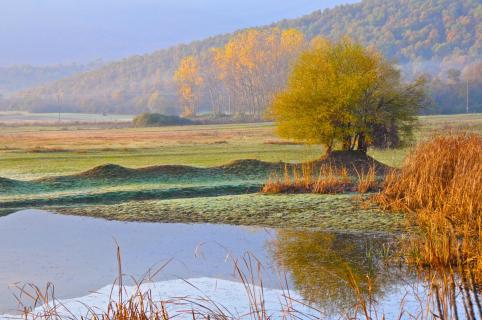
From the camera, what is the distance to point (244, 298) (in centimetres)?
958

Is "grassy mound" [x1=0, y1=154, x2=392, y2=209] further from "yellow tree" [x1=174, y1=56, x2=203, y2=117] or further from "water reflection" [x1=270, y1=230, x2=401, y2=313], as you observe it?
"yellow tree" [x1=174, y1=56, x2=203, y2=117]

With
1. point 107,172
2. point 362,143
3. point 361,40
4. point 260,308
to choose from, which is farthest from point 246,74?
point 260,308

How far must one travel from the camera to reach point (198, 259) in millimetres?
12398

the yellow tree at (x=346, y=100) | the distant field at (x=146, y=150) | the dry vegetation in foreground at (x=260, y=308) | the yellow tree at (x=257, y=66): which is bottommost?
the distant field at (x=146, y=150)

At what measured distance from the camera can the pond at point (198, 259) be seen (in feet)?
32.6

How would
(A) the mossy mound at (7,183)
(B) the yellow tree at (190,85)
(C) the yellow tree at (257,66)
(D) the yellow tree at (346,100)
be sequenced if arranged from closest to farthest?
(A) the mossy mound at (7,183) → (D) the yellow tree at (346,100) → (C) the yellow tree at (257,66) → (B) the yellow tree at (190,85)

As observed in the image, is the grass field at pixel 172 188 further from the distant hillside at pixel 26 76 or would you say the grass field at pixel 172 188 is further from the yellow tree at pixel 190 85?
the distant hillside at pixel 26 76

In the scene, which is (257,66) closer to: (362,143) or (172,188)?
(362,143)

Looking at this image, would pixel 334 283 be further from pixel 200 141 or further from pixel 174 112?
pixel 174 112

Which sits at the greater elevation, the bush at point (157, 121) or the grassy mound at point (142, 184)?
the bush at point (157, 121)

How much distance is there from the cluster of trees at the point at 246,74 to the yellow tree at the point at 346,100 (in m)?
47.5

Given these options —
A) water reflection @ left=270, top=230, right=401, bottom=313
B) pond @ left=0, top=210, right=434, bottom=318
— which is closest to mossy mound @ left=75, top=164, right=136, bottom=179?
pond @ left=0, top=210, right=434, bottom=318

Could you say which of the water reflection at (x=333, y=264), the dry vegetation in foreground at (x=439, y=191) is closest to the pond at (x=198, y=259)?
the water reflection at (x=333, y=264)

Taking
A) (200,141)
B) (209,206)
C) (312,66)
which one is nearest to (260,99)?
(200,141)
